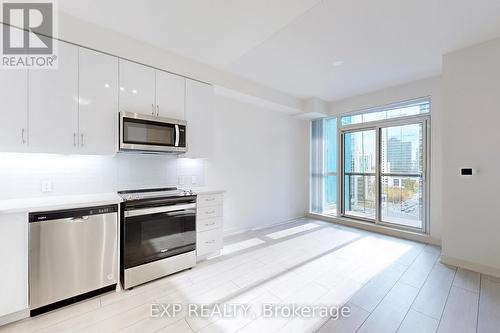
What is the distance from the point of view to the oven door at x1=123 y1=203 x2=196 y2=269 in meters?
2.31

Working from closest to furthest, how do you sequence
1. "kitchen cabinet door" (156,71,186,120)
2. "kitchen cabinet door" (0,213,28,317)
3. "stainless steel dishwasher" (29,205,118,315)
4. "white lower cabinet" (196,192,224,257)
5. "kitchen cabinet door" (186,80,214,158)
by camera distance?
"kitchen cabinet door" (0,213,28,317), "stainless steel dishwasher" (29,205,118,315), "kitchen cabinet door" (156,71,186,120), "white lower cabinet" (196,192,224,257), "kitchen cabinet door" (186,80,214,158)

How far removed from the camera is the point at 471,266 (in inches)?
107

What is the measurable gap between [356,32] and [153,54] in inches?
97.5

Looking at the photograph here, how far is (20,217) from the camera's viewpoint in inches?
71.4

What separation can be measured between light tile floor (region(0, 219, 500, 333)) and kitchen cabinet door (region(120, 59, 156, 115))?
2.06 m

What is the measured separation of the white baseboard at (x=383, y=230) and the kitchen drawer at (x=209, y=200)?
121 inches

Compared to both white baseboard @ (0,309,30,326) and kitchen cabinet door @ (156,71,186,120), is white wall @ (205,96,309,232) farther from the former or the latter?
white baseboard @ (0,309,30,326)

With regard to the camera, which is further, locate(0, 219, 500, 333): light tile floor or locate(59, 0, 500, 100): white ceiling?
locate(59, 0, 500, 100): white ceiling

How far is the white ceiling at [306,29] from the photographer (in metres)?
2.10

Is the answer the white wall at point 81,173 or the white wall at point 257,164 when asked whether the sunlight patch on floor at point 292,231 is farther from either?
the white wall at point 81,173

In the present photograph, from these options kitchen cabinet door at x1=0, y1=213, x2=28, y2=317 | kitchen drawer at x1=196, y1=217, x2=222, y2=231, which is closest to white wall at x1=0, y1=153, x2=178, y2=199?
kitchen cabinet door at x1=0, y1=213, x2=28, y2=317

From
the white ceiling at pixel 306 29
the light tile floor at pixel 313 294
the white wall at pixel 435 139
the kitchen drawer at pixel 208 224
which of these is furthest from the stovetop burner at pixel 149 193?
the white wall at pixel 435 139

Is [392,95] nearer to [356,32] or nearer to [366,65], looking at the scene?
[366,65]

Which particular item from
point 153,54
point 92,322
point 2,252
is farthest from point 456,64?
point 2,252
